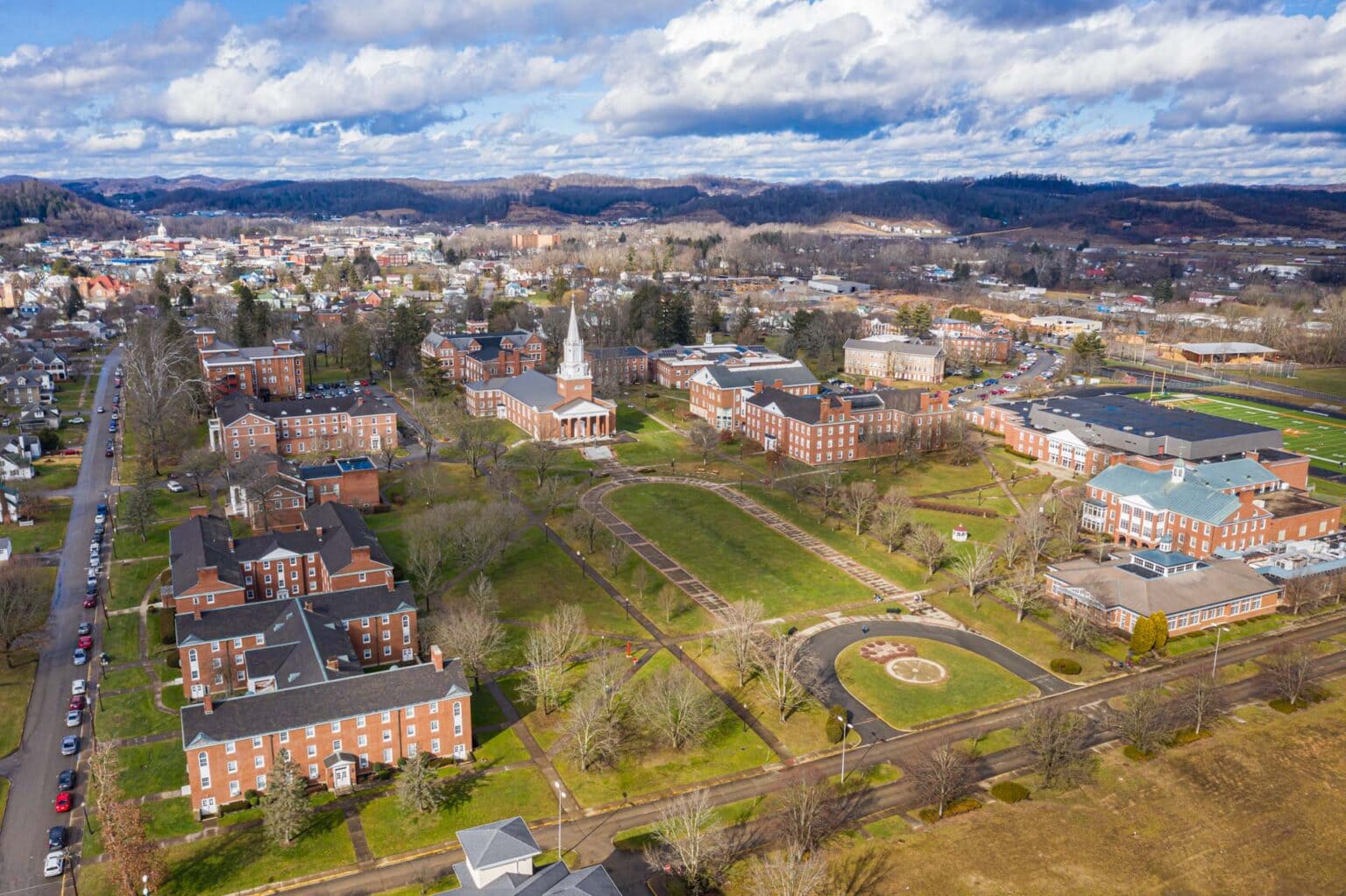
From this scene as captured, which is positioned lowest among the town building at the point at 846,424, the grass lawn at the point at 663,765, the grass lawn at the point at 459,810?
the grass lawn at the point at 663,765

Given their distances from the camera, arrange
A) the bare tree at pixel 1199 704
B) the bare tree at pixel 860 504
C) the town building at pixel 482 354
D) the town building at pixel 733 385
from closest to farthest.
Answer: the bare tree at pixel 1199 704 → the bare tree at pixel 860 504 → the town building at pixel 733 385 → the town building at pixel 482 354

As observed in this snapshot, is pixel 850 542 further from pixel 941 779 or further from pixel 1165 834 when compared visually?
pixel 1165 834

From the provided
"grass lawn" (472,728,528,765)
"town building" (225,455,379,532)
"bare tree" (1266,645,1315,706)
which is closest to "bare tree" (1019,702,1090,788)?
"bare tree" (1266,645,1315,706)

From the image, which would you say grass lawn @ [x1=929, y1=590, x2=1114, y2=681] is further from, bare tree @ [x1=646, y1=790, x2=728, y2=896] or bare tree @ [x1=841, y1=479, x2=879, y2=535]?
bare tree @ [x1=646, y1=790, x2=728, y2=896]

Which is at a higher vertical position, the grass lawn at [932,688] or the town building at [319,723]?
the town building at [319,723]

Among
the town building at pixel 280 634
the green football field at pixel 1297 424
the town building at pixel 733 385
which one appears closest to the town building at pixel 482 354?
the town building at pixel 733 385

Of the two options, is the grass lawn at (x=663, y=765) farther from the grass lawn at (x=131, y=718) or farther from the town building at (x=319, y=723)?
the grass lawn at (x=131, y=718)

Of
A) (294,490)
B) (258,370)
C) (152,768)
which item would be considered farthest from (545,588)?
(258,370)
